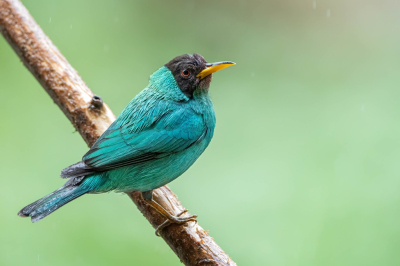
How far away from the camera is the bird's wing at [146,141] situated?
10.7 feet

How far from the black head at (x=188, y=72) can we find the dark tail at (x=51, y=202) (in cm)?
102

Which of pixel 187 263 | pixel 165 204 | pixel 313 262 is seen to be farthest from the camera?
pixel 313 262

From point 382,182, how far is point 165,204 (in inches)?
109

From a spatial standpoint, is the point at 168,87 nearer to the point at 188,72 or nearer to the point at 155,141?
the point at 188,72

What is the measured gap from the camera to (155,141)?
3344 mm

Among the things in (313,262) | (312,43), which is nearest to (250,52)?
(312,43)

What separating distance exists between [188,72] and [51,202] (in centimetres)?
132

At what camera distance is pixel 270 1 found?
7.48m

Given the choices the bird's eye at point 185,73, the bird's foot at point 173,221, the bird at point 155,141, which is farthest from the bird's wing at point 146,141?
the bird's foot at point 173,221

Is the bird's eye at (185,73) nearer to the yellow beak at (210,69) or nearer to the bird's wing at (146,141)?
the yellow beak at (210,69)

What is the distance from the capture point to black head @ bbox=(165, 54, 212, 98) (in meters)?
3.52

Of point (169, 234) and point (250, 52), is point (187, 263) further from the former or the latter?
point (250, 52)

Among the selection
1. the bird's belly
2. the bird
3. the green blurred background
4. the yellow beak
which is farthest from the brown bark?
the green blurred background

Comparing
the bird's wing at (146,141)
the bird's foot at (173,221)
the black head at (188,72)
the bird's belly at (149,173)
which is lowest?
the bird's foot at (173,221)
